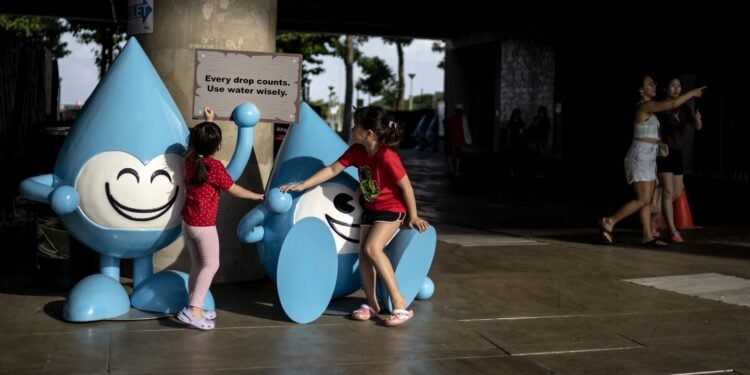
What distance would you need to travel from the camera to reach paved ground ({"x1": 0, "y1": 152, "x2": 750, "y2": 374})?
14.8 ft

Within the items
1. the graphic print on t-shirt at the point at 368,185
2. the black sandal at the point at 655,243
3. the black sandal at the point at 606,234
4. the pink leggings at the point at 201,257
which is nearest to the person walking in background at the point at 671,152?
the black sandal at the point at 655,243

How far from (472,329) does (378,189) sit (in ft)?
3.43

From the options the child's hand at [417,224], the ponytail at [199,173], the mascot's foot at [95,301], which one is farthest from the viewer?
the child's hand at [417,224]

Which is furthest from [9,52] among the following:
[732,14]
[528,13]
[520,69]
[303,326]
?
[520,69]

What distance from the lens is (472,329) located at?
5.36m

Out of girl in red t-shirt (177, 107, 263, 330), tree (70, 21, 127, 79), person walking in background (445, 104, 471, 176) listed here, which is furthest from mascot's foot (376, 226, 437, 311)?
tree (70, 21, 127, 79)

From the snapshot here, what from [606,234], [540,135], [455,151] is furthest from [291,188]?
[540,135]

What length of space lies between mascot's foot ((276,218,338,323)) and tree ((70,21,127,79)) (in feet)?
78.4

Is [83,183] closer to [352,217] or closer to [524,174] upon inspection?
[352,217]

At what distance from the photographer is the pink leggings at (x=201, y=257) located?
515cm

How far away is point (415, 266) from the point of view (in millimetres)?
5652

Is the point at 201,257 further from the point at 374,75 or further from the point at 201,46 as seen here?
the point at 374,75

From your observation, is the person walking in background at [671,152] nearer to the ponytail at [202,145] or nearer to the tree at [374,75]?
the ponytail at [202,145]

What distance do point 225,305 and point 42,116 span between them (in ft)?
27.3
